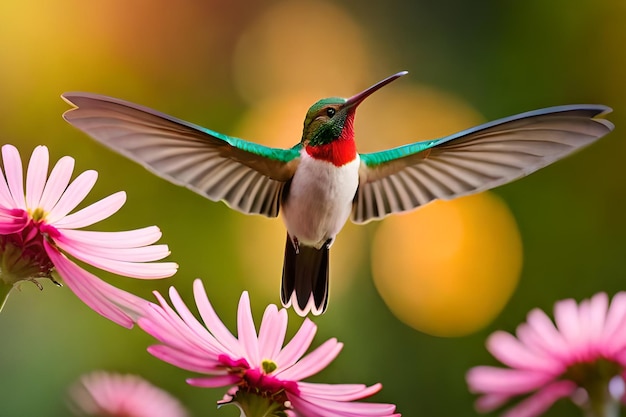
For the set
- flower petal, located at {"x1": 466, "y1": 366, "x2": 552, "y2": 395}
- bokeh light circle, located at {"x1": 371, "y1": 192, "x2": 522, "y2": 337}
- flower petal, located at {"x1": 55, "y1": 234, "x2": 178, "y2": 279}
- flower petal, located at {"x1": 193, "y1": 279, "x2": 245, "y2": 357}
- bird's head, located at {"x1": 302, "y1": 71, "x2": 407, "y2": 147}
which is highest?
bokeh light circle, located at {"x1": 371, "y1": 192, "x2": 522, "y2": 337}

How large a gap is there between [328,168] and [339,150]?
2 cm

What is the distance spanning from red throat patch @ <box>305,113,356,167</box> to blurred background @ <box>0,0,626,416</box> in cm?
94

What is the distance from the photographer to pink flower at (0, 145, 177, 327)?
16.5 inches

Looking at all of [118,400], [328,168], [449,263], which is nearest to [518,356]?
[328,168]

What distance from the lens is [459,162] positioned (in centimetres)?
75

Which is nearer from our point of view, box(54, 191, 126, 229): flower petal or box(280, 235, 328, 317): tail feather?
box(54, 191, 126, 229): flower petal

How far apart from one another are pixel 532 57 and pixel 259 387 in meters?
2.09

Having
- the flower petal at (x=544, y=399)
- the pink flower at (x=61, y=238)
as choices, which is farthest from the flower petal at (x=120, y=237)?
the flower petal at (x=544, y=399)

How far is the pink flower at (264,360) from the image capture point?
39 cm

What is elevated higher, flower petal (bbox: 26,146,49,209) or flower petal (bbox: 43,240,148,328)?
flower petal (bbox: 26,146,49,209)

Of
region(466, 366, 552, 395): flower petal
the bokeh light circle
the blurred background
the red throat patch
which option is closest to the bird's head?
the red throat patch

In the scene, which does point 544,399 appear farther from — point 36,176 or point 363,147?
point 363,147

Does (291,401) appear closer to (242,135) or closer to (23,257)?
(23,257)

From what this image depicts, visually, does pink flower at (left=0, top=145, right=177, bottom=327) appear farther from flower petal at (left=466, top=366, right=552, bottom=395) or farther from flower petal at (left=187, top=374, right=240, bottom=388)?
flower petal at (left=466, top=366, right=552, bottom=395)
